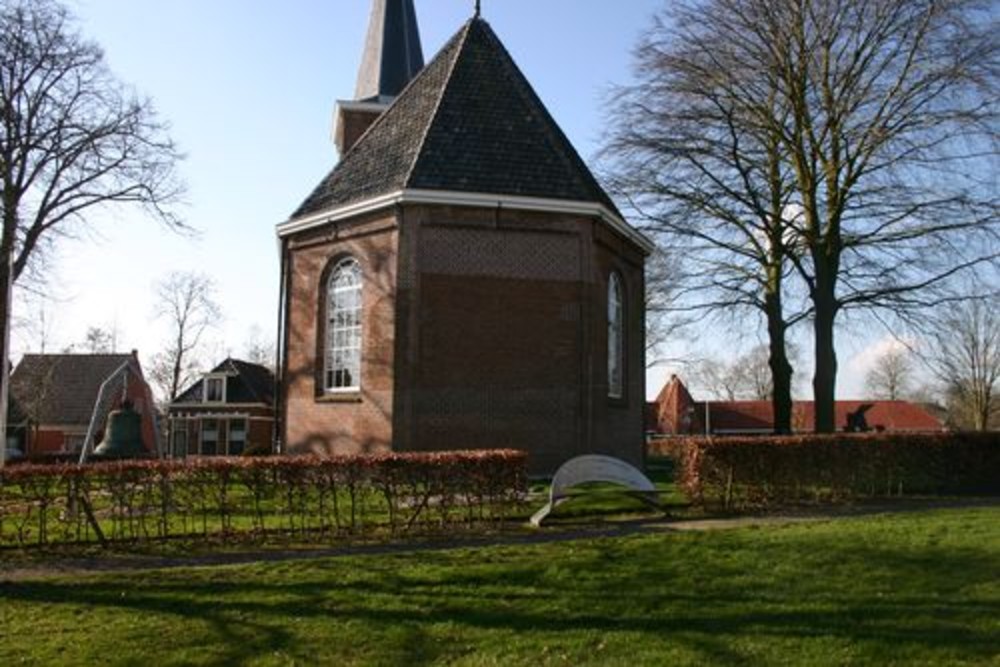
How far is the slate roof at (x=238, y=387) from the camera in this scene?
55.3 m

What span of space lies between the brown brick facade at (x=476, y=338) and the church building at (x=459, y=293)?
0.03m

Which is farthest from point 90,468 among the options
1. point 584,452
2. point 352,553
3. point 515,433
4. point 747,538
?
point 584,452

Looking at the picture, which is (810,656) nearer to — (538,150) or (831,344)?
(538,150)

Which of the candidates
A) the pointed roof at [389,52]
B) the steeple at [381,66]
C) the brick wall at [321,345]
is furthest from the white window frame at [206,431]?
the brick wall at [321,345]

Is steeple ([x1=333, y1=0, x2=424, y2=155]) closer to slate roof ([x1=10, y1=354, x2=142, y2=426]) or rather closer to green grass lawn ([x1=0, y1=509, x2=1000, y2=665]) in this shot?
green grass lawn ([x1=0, y1=509, x2=1000, y2=665])

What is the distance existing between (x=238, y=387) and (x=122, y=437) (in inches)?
1595

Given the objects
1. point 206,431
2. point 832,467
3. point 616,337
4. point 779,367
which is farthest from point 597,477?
point 206,431

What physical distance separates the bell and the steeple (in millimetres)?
17318

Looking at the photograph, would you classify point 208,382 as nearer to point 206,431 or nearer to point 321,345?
point 206,431

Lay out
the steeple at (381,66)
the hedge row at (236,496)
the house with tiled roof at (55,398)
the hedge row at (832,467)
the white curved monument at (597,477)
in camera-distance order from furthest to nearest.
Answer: the house with tiled roof at (55,398), the steeple at (381,66), the hedge row at (832,467), the white curved monument at (597,477), the hedge row at (236,496)

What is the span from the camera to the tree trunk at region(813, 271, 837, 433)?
1005 inches

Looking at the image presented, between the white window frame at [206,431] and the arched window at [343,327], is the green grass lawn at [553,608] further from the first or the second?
the white window frame at [206,431]

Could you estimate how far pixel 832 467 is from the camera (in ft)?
55.3

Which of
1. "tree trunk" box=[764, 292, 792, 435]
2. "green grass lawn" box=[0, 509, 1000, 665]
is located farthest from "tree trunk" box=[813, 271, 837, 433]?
"green grass lawn" box=[0, 509, 1000, 665]
